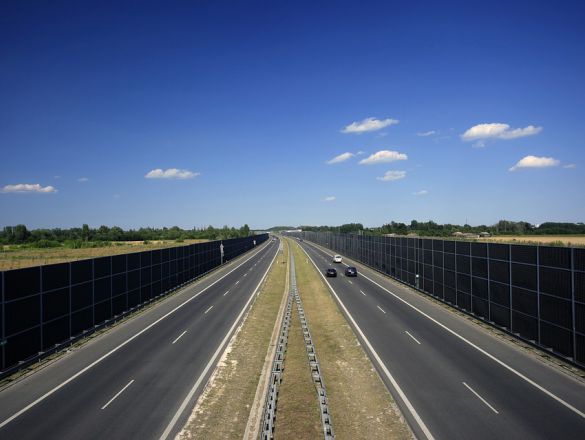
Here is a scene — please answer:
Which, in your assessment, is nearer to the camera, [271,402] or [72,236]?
[271,402]

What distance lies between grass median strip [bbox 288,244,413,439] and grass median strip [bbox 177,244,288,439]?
5.28 ft

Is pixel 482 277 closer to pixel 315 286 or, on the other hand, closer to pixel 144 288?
pixel 315 286

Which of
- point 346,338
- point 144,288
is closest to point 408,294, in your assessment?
point 346,338

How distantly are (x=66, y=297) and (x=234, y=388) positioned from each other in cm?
1305

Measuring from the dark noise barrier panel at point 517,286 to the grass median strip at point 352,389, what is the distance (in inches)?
387

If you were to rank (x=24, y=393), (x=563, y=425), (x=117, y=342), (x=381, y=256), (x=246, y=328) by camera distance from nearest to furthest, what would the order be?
(x=563, y=425) < (x=24, y=393) < (x=117, y=342) < (x=246, y=328) < (x=381, y=256)

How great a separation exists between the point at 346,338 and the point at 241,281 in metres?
27.6

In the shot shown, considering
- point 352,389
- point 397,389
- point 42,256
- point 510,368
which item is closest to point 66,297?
point 352,389

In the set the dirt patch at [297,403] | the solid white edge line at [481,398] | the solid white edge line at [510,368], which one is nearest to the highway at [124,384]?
the dirt patch at [297,403]

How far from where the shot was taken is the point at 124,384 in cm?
1655

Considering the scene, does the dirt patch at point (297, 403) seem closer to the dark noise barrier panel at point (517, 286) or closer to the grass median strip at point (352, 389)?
the grass median strip at point (352, 389)

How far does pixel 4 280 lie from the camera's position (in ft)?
59.5

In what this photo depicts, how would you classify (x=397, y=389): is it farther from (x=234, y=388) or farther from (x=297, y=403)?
(x=234, y=388)

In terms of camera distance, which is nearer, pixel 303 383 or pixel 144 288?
pixel 303 383
